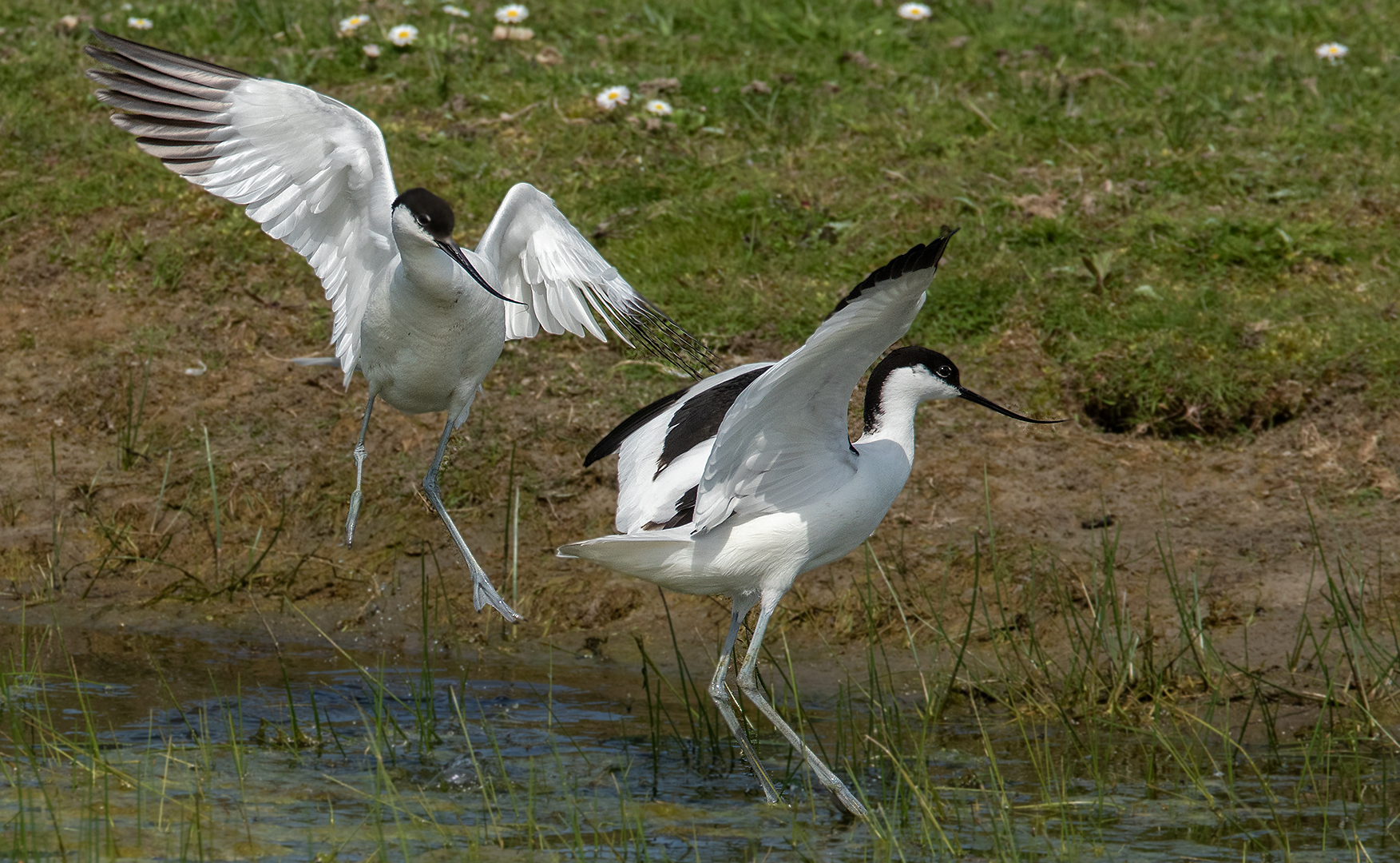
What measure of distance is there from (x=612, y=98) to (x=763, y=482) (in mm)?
3717

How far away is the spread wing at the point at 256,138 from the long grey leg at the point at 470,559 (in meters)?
0.43

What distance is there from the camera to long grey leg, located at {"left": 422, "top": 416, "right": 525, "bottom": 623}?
16.6 ft

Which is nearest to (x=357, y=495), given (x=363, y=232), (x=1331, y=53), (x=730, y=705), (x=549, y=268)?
(x=363, y=232)

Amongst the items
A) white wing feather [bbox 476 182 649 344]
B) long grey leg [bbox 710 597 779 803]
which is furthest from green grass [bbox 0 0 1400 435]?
long grey leg [bbox 710 597 779 803]

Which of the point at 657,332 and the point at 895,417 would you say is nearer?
the point at 895,417

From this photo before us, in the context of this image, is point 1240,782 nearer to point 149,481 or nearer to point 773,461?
point 773,461

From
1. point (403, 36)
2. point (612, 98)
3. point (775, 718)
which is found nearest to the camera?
point (775, 718)

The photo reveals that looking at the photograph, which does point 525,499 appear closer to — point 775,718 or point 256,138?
point 256,138

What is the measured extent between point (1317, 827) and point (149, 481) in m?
4.18

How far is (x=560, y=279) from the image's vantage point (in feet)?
17.8

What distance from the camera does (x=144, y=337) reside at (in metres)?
6.66

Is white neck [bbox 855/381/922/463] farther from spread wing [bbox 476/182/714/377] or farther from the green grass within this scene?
the green grass

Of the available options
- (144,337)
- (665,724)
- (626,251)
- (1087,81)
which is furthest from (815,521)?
(1087,81)

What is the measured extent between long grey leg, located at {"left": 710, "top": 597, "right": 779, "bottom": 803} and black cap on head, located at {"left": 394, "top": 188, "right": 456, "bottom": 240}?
1406mm
